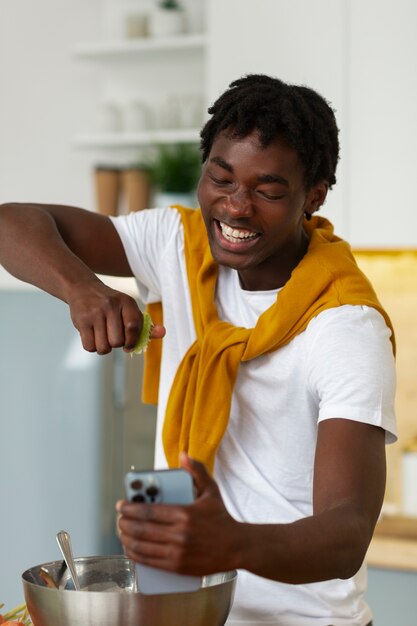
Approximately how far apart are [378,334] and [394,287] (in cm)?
169

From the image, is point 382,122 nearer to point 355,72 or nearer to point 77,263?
point 355,72

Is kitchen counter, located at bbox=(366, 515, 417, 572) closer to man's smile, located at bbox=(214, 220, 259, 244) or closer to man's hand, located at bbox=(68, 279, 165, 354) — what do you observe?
man's smile, located at bbox=(214, 220, 259, 244)

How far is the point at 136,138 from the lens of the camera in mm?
3377

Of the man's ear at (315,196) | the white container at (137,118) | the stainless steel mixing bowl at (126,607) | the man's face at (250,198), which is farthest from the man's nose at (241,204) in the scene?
the white container at (137,118)

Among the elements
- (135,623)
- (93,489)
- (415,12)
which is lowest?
(93,489)

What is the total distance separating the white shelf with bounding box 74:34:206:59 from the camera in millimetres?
3262

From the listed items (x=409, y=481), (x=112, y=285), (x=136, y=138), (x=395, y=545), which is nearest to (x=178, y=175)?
(x=136, y=138)

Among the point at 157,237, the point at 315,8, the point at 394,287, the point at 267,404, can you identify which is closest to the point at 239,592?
the point at 267,404

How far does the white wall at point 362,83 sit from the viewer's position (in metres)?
2.58

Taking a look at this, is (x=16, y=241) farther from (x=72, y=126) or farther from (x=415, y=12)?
(x=72, y=126)

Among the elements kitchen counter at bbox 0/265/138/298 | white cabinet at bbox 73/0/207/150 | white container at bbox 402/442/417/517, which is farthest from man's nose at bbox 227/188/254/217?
white cabinet at bbox 73/0/207/150

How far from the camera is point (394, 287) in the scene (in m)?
2.81

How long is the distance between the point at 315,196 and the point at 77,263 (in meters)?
0.34

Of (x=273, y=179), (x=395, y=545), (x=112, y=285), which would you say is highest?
(x=273, y=179)
